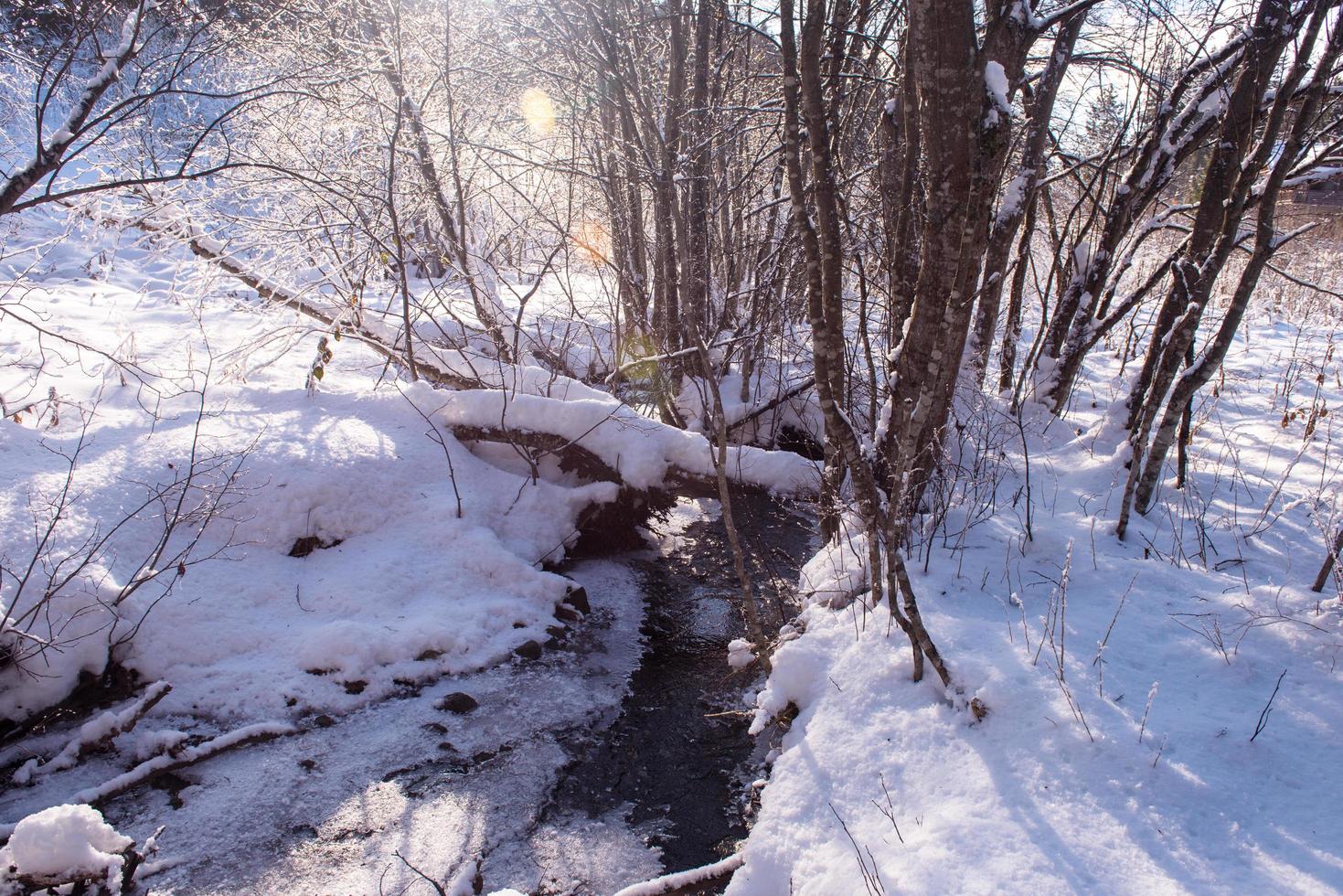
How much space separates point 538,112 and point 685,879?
1016cm

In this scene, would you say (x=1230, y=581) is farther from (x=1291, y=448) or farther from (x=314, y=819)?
(x=314, y=819)

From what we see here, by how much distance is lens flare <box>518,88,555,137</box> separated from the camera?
33.7 feet

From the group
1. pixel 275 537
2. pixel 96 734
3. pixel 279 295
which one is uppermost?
pixel 279 295

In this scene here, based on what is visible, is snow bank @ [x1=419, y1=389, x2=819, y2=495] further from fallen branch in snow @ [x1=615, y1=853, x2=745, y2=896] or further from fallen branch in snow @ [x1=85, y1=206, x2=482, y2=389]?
fallen branch in snow @ [x1=615, y1=853, x2=745, y2=896]

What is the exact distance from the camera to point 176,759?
3.63 m

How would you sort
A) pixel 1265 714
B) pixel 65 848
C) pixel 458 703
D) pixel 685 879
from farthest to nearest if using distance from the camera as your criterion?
pixel 458 703 → pixel 685 879 → pixel 65 848 → pixel 1265 714

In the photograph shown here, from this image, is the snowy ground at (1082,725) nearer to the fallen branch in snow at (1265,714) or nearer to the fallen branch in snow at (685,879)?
the fallen branch in snow at (1265,714)

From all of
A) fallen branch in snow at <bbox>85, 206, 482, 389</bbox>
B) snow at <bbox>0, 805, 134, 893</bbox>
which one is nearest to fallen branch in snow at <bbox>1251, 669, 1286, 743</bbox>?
snow at <bbox>0, 805, 134, 893</bbox>

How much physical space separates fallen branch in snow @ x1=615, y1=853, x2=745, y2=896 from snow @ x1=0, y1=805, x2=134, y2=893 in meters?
1.99

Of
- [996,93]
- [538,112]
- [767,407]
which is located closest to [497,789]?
[996,93]

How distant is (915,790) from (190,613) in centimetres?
410

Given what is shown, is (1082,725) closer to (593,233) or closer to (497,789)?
(497,789)

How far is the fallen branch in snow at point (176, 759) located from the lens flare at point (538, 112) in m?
8.56

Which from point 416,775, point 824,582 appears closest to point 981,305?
point 824,582
